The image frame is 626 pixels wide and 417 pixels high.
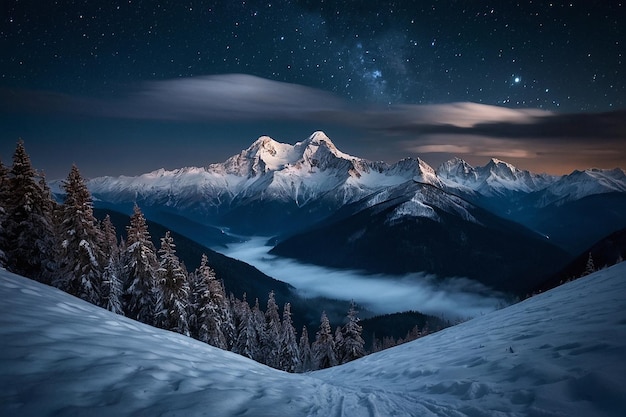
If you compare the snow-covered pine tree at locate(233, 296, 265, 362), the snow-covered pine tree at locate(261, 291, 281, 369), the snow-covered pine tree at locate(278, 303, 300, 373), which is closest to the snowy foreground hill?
the snow-covered pine tree at locate(233, 296, 265, 362)

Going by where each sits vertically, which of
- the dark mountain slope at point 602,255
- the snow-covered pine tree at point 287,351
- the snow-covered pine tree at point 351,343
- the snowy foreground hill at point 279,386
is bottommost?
the snow-covered pine tree at point 287,351

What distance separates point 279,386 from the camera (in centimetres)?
684

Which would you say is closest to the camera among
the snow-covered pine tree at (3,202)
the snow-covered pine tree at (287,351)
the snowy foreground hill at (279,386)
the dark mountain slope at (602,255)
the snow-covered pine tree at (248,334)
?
the snowy foreground hill at (279,386)

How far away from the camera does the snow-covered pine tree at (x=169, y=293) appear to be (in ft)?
78.4

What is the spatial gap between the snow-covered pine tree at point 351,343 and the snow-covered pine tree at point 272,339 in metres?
10.7

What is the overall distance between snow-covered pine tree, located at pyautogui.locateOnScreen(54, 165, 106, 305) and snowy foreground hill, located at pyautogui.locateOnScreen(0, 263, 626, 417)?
15131 mm

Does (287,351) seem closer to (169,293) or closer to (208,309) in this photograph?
(208,309)

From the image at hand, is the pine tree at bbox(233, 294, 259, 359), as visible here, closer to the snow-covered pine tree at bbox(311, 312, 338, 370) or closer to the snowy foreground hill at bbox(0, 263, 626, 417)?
the snow-covered pine tree at bbox(311, 312, 338, 370)

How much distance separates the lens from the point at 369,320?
16138 cm

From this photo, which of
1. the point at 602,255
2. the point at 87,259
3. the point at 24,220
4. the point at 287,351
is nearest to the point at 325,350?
the point at 287,351

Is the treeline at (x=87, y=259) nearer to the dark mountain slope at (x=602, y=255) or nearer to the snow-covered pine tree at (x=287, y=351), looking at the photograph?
the snow-covered pine tree at (x=287, y=351)

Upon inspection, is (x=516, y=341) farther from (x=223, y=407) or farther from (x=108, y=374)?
(x=108, y=374)

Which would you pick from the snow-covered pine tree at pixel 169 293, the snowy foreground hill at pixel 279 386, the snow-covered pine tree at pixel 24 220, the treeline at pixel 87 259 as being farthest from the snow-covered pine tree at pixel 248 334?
the snowy foreground hill at pixel 279 386

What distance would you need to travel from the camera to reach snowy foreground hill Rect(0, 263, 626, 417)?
156 inches
